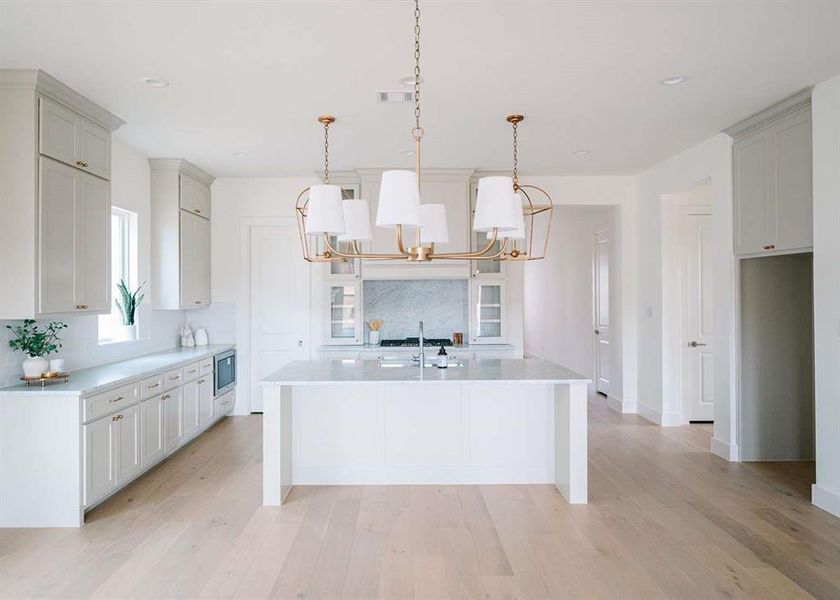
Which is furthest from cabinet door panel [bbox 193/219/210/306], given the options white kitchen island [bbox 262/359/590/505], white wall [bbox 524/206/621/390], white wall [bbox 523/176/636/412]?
white wall [bbox 524/206/621/390]

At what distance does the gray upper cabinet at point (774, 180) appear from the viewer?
12.4 ft

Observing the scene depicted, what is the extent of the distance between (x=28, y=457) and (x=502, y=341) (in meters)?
4.23

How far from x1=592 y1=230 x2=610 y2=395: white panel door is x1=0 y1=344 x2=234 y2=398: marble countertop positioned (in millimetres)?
4595

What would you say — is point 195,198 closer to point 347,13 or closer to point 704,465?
point 347,13

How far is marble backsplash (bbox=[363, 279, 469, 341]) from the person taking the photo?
6.39 m

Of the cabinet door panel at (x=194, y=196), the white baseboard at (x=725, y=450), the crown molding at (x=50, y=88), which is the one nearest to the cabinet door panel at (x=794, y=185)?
the white baseboard at (x=725, y=450)

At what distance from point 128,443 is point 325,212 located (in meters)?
2.32

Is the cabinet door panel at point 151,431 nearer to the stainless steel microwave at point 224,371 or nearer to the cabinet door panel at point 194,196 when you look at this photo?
the stainless steel microwave at point 224,371

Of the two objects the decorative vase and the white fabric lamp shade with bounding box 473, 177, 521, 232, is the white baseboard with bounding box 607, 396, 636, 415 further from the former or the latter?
the decorative vase

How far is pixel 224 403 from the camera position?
19.7ft

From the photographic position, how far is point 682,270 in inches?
230

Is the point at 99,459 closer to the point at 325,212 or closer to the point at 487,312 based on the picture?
the point at 325,212

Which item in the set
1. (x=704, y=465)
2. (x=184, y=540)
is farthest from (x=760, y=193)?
(x=184, y=540)

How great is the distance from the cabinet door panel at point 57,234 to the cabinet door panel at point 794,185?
4820mm
